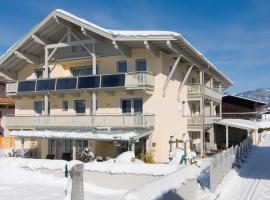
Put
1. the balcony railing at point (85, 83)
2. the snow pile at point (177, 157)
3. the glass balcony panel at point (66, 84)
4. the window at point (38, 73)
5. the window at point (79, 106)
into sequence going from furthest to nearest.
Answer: the window at point (38, 73), the window at point (79, 106), the glass balcony panel at point (66, 84), the balcony railing at point (85, 83), the snow pile at point (177, 157)

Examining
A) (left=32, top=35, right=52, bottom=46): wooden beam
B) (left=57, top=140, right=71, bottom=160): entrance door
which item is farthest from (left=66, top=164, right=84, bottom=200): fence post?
(left=32, top=35, right=52, bottom=46): wooden beam

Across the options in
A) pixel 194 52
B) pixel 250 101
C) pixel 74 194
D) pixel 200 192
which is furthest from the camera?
pixel 250 101

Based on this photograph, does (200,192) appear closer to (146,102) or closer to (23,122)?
(146,102)

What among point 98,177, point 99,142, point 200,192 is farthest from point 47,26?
point 200,192

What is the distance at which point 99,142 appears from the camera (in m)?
26.5

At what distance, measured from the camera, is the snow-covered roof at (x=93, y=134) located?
887 inches

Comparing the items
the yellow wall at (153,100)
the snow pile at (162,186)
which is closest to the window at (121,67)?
the yellow wall at (153,100)

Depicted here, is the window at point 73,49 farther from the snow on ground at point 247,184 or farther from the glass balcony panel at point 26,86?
the snow on ground at point 247,184

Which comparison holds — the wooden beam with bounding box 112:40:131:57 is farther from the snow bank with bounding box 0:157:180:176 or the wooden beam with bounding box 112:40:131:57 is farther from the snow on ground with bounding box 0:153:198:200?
the snow bank with bounding box 0:157:180:176

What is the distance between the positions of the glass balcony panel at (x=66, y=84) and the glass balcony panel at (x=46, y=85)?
0.53 meters

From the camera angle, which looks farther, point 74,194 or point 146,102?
point 146,102

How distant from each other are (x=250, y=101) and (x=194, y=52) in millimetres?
25309

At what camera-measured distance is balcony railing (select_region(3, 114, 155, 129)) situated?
78.1ft

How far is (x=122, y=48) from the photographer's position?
80.9 feet
